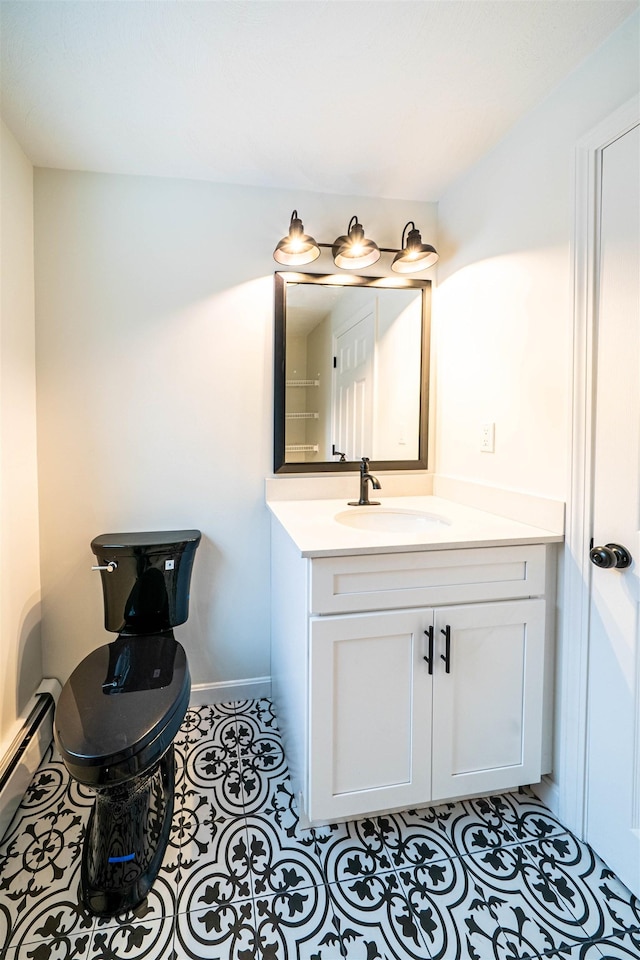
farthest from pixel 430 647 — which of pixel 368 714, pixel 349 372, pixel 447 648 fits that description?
pixel 349 372

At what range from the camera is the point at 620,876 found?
118cm

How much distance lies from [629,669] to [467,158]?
5.84 ft

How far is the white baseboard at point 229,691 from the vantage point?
6.39 feet

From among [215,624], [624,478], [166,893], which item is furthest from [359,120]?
[166,893]

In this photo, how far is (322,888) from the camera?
117 cm

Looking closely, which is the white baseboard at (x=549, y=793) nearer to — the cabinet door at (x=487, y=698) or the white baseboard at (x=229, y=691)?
the cabinet door at (x=487, y=698)

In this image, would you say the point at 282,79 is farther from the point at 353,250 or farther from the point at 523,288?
the point at 523,288

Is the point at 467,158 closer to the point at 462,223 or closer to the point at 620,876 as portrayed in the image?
the point at 462,223

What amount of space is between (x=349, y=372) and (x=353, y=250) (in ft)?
1.55

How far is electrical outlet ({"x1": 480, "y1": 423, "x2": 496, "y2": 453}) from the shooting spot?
65.7 inches

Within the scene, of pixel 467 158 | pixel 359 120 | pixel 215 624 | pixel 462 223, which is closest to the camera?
pixel 359 120

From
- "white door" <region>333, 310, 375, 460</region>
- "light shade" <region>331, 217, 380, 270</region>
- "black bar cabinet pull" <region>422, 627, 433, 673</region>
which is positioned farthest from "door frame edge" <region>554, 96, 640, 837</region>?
"white door" <region>333, 310, 375, 460</region>

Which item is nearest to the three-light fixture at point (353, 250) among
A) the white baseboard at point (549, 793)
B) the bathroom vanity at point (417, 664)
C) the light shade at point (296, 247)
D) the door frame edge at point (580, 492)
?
the light shade at point (296, 247)

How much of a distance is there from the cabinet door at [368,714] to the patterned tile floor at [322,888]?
0.14 meters
